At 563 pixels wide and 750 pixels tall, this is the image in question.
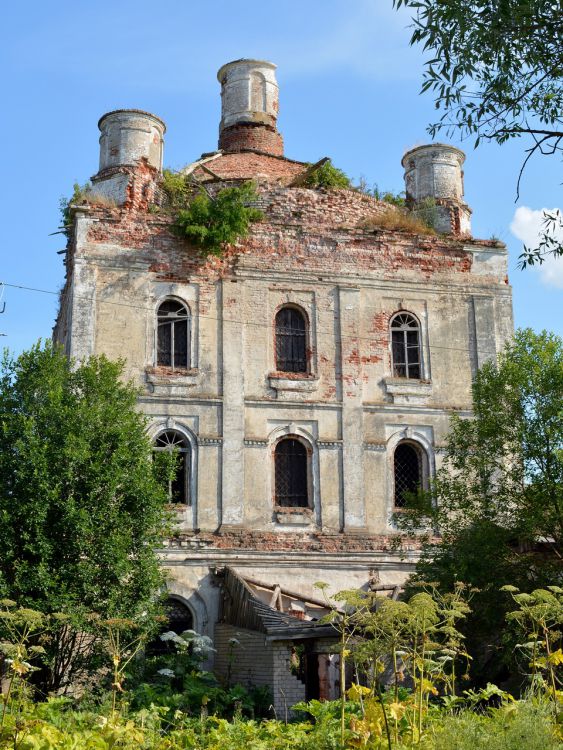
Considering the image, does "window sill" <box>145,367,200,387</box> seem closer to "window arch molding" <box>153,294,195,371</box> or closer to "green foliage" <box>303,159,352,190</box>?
"window arch molding" <box>153,294,195,371</box>

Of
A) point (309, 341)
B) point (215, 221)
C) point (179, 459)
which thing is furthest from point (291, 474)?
point (215, 221)

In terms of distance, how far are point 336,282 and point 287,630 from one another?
8.56 metres

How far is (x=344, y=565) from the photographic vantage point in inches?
800

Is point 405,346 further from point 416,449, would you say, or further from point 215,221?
point 215,221

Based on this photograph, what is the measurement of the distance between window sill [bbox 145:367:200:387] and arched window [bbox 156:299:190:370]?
0.75 ft

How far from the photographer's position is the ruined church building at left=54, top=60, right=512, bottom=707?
20.2 metres

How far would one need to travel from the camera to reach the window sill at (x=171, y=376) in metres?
20.8

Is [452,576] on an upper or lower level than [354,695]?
upper

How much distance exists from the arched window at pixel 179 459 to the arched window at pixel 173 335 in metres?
1.52

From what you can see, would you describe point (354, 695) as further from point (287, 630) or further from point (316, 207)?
point (316, 207)

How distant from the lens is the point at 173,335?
21.4 m

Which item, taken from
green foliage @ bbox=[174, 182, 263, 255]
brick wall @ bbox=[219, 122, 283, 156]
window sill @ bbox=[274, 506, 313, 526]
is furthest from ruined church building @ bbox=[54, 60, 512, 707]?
brick wall @ bbox=[219, 122, 283, 156]

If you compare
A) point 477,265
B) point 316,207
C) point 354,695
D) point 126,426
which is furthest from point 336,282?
point 354,695

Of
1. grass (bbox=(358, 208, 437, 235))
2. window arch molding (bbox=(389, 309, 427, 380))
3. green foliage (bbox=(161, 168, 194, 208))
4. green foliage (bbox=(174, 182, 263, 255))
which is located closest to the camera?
green foliage (bbox=(174, 182, 263, 255))
